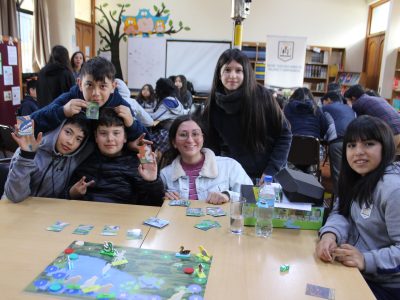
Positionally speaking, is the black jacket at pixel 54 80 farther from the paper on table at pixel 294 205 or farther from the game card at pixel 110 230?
the paper on table at pixel 294 205

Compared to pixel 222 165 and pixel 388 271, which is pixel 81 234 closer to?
pixel 222 165

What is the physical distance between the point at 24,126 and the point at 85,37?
24.9ft

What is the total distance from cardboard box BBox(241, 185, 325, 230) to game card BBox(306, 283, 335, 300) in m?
0.45

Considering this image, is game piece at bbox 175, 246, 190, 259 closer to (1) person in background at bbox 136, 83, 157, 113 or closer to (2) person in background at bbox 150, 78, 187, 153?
(2) person in background at bbox 150, 78, 187, 153

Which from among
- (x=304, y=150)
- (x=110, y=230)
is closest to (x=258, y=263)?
(x=110, y=230)

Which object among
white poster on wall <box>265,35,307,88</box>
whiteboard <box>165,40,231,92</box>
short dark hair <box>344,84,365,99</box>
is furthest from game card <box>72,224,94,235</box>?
whiteboard <box>165,40,231,92</box>

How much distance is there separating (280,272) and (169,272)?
38 centimetres

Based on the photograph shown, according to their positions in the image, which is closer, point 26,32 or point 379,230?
point 379,230

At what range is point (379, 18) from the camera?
8.42 m

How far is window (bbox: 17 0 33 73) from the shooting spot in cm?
690

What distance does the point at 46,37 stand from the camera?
23.3 ft

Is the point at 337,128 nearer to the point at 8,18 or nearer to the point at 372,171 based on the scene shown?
the point at 372,171

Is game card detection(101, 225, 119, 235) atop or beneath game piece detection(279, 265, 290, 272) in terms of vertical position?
atop

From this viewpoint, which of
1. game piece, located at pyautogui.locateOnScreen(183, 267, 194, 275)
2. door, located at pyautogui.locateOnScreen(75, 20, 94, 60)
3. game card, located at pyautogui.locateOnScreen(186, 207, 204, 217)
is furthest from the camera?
door, located at pyautogui.locateOnScreen(75, 20, 94, 60)
